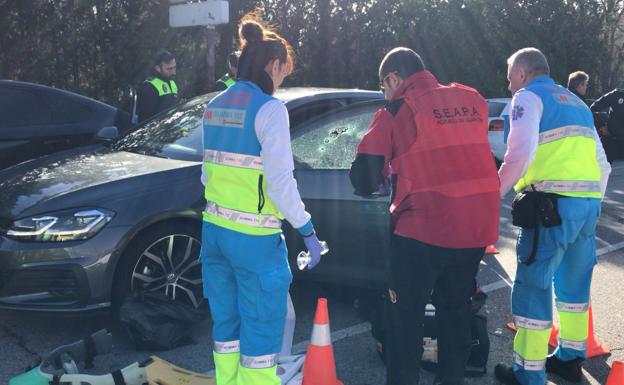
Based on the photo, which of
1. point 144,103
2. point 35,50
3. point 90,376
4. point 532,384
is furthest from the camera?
point 35,50

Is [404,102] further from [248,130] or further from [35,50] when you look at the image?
[35,50]

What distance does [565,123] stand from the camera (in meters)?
3.26

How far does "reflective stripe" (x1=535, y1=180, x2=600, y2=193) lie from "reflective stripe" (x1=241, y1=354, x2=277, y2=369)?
5.42 feet

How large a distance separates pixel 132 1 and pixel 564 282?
34.5ft

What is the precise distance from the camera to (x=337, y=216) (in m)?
4.20

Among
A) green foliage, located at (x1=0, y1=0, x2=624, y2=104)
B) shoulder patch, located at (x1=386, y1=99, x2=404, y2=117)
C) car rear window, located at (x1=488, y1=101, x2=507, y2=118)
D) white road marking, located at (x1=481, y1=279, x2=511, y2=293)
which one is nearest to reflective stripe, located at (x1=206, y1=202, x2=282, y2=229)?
shoulder patch, located at (x1=386, y1=99, x2=404, y2=117)

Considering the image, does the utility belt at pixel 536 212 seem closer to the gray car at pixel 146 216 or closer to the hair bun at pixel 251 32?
the gray car at pixel 146 216

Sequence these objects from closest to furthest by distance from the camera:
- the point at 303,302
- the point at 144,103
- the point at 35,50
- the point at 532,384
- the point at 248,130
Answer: the point at 248,130, the point at 532,384, the point at 303,302, the point at 144,103, the point at 35,50

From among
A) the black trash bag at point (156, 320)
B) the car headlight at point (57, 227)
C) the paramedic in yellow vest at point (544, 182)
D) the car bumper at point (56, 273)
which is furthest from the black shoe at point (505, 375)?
the car headlight at point (57, 227)

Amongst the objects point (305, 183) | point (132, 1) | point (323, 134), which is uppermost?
point (132, 1)

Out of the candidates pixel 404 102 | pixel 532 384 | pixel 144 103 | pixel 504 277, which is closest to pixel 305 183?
pixel 404 102

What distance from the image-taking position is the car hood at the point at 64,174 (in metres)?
3.83

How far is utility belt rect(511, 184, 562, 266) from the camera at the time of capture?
326 centimetres

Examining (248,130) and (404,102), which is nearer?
(248,130)
